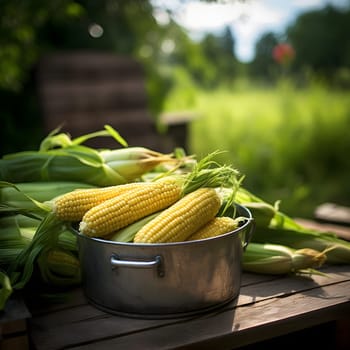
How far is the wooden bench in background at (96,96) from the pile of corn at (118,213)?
8.82ft

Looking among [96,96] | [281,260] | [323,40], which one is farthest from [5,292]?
[323,40]

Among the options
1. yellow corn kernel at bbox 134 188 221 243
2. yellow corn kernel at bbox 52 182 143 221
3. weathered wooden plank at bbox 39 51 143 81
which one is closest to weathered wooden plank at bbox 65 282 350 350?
yellow corn kernel at bbox 134 188 221 243

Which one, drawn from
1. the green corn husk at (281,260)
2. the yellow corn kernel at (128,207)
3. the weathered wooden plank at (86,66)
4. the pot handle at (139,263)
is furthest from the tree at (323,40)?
the pot handle at (139,263)

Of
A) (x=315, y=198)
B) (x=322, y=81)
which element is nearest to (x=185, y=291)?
(x=315, y=198)

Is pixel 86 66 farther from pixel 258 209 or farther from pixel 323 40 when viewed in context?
pixel 323 40

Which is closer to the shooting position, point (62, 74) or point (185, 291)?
point (185, 291)

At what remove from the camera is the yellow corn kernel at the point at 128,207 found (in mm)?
1243

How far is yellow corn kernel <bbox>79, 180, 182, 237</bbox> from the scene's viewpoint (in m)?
1.24

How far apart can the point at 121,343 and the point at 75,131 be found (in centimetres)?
346

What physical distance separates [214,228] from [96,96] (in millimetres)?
3534

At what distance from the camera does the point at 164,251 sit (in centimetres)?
117

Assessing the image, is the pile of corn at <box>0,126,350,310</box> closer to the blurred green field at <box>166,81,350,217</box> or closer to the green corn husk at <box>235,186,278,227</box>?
the green corn husk at <box>235,186,278,227</box>

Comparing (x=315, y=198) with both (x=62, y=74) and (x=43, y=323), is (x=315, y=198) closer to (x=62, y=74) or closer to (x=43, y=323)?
(x=62, y=74)

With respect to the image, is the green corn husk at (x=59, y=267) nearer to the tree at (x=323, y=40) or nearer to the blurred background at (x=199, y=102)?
the blurred background at (x=199, y=102)
